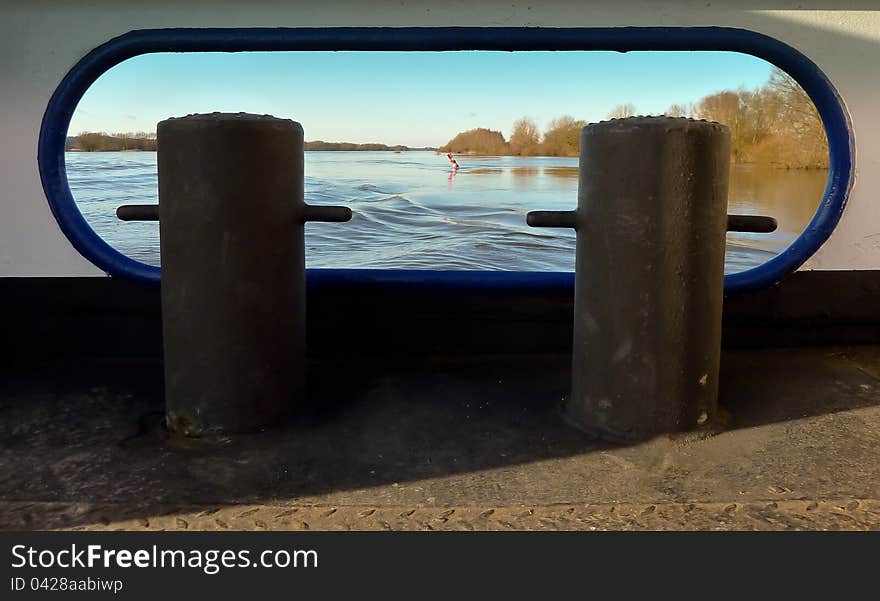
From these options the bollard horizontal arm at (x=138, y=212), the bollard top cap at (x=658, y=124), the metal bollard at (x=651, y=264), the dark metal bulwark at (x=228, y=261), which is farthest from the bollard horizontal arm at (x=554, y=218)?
the bollard horizontal arm at (x=138, y=212)

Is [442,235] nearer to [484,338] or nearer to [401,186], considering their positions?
[401,186]

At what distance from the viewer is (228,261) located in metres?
2.13

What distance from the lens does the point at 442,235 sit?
8453 mm

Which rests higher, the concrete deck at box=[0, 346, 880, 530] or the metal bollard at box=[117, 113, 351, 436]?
the metal bollard at box=[117, 113, 351, 436]

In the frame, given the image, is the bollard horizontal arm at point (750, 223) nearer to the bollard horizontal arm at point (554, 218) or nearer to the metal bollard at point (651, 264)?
the metal bollard at point (651, 264)

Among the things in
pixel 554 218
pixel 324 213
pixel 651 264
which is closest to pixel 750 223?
pixel 651 264

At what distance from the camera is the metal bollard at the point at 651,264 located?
2.09m

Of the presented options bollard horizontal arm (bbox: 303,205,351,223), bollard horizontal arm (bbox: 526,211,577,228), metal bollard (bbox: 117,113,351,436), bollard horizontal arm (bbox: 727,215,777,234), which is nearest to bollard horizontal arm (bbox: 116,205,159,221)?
metal bollard (bbox: 117,113,351,436)

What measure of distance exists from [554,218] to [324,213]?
0.67 m

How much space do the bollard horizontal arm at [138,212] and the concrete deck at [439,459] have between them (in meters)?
0.60

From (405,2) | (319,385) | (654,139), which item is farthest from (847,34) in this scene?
(319,385)

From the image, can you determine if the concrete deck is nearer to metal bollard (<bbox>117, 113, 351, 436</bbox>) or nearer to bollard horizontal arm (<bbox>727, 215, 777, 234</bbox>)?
metal bollard (<bbox>117, 113, 351, 436</bbox>)

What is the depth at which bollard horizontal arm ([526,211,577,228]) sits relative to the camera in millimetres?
2219

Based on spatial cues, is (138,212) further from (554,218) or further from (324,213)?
(554,218)
